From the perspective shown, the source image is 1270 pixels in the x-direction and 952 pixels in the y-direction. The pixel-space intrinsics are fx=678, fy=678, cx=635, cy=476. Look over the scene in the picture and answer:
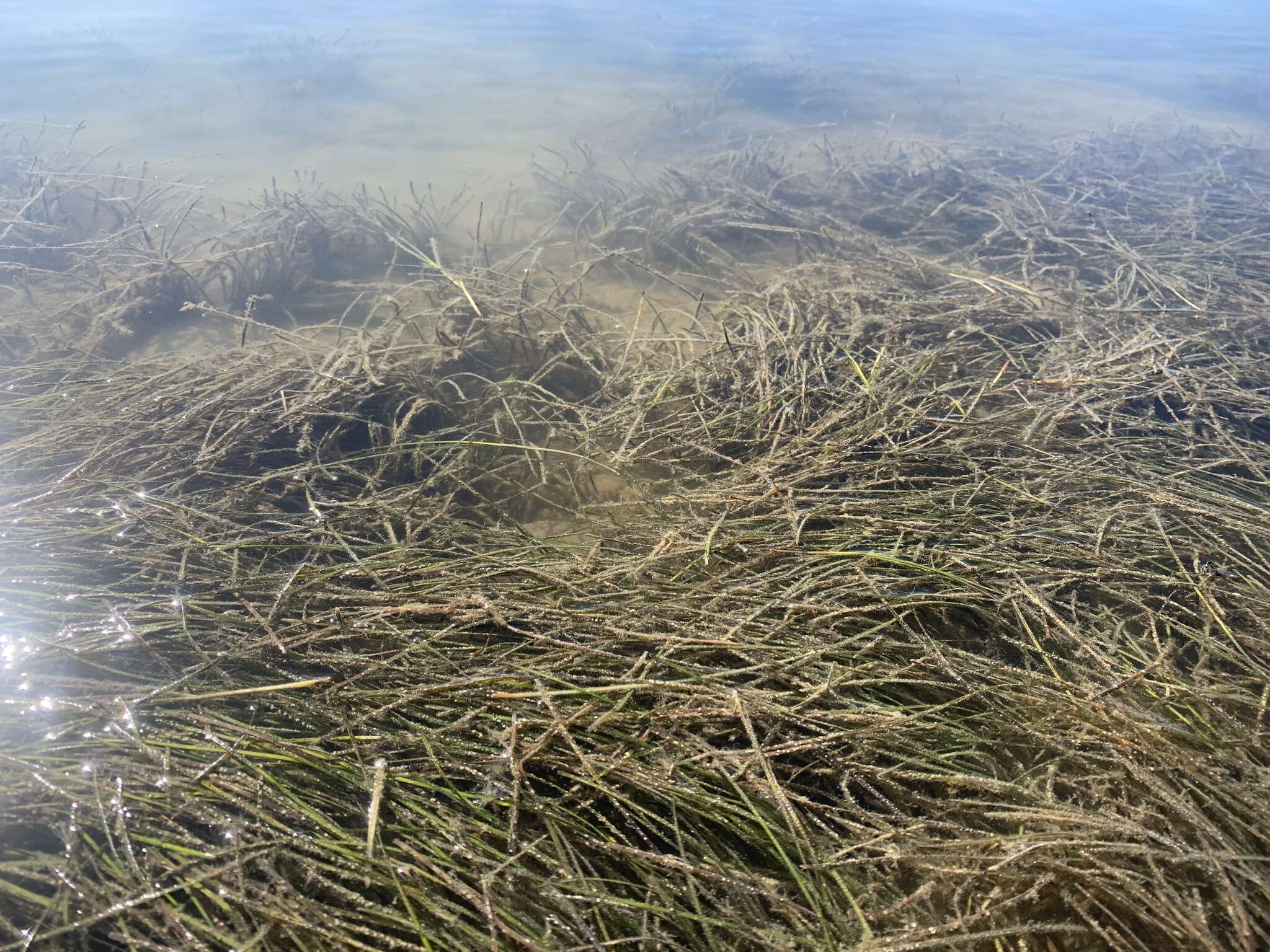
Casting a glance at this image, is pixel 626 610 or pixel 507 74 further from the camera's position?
pixel 507 74

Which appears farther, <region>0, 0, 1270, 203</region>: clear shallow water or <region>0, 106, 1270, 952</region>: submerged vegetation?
<region>0, 0, 1270, 203</region>: clear shallow water

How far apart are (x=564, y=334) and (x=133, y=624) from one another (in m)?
2.28

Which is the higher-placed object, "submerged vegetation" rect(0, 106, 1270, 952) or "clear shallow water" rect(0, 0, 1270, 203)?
"clear shallow water" rect(0, 0, 1270, 203)

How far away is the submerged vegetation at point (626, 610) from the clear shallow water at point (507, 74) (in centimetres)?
231

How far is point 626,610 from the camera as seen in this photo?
78.9 inches

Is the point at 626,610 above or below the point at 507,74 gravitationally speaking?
below

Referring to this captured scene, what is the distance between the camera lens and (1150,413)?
3107 millimetres

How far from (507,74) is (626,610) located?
25.8ft

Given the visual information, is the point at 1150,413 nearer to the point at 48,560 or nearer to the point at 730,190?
the point at 730,190

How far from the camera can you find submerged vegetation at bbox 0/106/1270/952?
1417 millimetres

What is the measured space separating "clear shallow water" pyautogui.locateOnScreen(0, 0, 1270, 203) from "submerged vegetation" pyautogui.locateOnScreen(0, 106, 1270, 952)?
7.59ft

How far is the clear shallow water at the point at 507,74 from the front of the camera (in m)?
5.92

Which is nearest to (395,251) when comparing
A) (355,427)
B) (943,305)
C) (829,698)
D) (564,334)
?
(564,334)

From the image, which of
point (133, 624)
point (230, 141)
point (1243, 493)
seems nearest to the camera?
point (133, 624)
